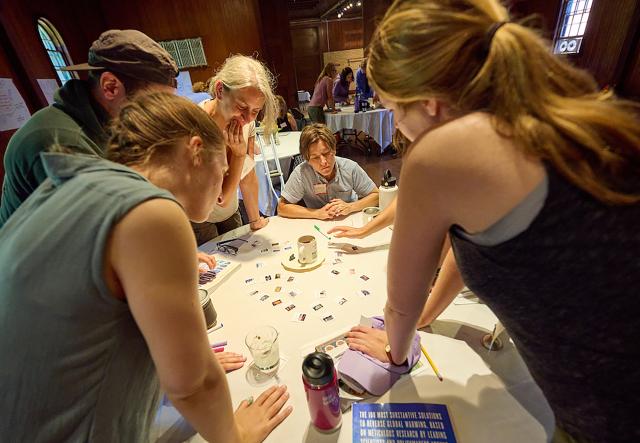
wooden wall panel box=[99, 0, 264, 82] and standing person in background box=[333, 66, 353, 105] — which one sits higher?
wooden wall panel box=[99, 0, 264, 82]

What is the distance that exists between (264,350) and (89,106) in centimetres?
113

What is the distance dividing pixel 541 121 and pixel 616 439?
0.56 meters

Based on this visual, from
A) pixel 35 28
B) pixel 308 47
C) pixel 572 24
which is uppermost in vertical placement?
pixel 35 28

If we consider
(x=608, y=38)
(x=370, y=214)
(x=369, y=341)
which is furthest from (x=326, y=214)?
(x=608, y=38)

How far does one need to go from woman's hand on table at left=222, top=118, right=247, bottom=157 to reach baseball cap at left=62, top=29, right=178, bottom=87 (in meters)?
0.43

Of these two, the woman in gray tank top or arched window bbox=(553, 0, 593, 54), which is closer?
the woman in gray tank top

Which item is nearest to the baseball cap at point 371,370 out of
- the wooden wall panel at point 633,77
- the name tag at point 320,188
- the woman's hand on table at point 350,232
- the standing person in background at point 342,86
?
the woman's hand on table at point 350,232

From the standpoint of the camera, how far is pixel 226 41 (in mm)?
6145

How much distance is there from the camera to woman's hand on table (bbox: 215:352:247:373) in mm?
878

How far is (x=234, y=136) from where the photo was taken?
63.5 inches

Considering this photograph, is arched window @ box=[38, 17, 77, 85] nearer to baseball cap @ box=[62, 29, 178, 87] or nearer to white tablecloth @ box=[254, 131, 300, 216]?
white tablecloth @ box=[254, 131, 300, 216]

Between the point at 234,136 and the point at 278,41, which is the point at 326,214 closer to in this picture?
the point at 234,136

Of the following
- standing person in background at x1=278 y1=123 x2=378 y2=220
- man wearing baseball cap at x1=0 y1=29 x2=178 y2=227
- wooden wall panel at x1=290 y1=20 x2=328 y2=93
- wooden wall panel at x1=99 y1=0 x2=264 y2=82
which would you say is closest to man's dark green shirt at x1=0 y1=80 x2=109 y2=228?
man wearing baseball cap at x1=0 y1=29 x2=178 y2=227

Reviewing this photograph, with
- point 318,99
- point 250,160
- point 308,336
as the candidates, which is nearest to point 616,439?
point 308,336
